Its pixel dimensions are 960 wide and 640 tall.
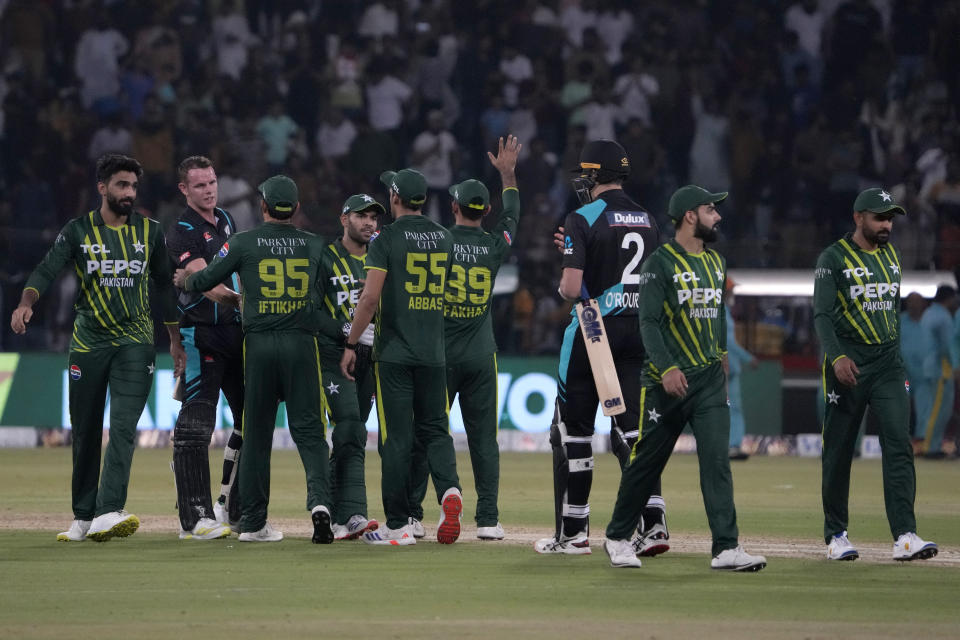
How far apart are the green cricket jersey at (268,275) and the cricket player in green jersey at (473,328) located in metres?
1.17

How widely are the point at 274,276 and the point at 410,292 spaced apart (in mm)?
971

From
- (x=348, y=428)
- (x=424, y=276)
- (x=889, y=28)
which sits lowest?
(x=348, y=428)

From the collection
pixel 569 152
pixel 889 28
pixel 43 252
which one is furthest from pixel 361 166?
pixel 889 28

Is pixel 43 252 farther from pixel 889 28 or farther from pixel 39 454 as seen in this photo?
pixel 889 28

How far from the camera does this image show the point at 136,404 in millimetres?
11445

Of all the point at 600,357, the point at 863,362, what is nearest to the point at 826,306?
the point at 863,362

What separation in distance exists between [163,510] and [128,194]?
139 inches

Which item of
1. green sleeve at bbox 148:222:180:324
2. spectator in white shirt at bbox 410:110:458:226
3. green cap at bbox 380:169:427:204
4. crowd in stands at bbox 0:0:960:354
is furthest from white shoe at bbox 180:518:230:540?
spectator in white shirt at bbox 410:110:458:226

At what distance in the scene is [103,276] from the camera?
11453 millimetres

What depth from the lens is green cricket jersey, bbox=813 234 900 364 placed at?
10.6m

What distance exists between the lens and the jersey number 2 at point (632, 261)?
1068 cm

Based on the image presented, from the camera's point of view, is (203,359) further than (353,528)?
Yes

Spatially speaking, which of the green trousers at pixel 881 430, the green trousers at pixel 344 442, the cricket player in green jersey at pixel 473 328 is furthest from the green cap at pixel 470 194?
the green trousers at pixel 881 430

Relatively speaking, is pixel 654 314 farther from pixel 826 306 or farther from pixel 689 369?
pixel 826 306
